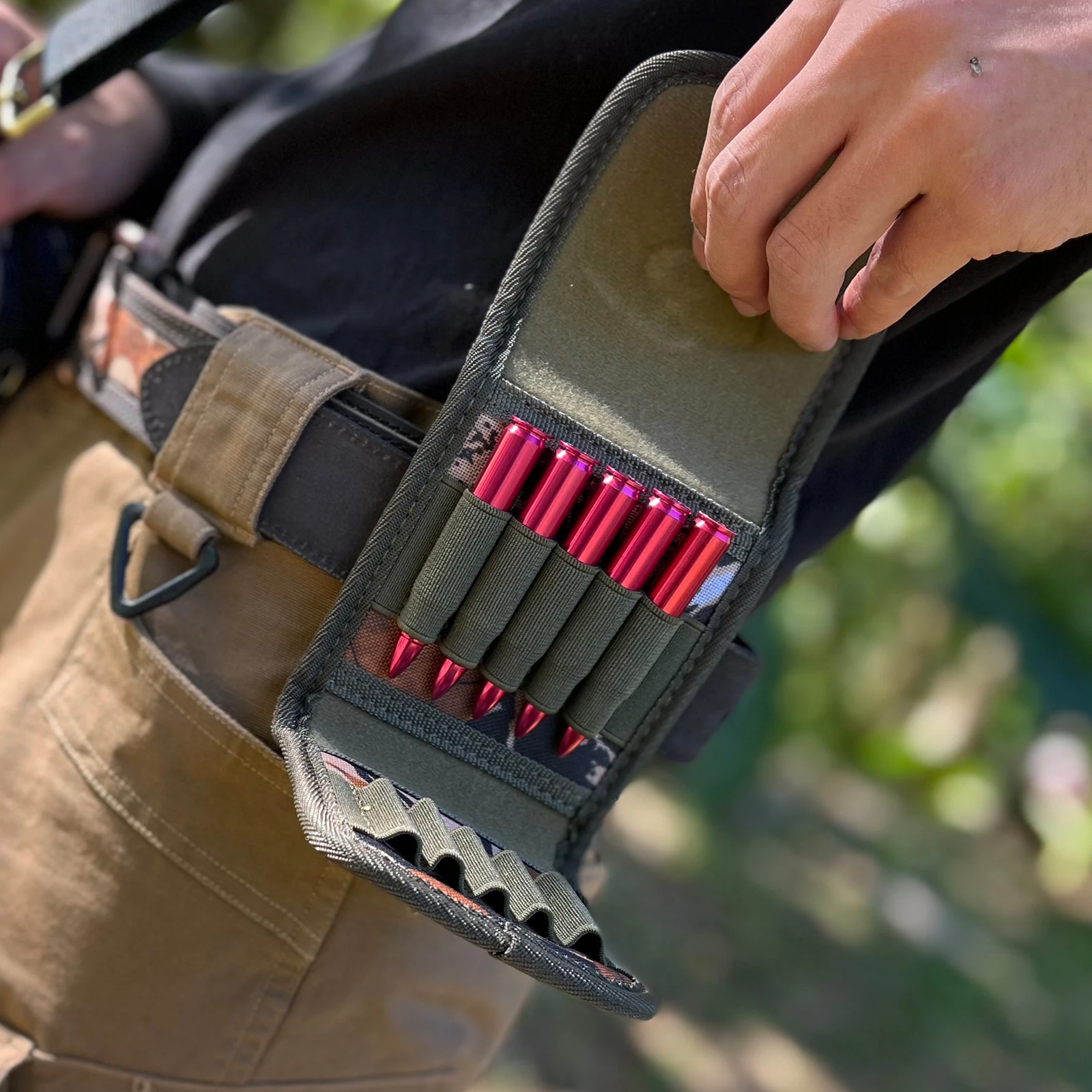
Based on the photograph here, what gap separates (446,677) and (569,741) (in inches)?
6.0

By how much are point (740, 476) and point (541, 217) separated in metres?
0.32

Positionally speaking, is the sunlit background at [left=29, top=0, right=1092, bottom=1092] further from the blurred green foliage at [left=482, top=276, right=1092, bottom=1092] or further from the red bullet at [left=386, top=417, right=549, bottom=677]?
the red bullet at [left=386, top=417, right=549, bottom=677]

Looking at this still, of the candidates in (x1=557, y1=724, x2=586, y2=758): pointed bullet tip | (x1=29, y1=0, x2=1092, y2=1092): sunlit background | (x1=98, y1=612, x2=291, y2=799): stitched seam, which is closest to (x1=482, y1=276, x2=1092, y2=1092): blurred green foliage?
(x1=29, y1=0, x2=1092, y2=1092): sunlit background

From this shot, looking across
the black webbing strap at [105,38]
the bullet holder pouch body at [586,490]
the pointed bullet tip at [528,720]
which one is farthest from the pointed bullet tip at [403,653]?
the black webbing strap at [105,38]

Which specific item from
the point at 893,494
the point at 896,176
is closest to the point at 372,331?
the point at 896,176

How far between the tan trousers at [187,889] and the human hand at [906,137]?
569 millimetres

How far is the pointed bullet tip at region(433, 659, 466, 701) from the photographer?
1.11 metres

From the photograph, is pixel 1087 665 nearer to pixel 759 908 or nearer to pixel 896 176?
pixel 759 908

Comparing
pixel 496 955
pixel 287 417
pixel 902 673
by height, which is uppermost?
pixel 287 417

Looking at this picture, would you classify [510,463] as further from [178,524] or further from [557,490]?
[178,524]

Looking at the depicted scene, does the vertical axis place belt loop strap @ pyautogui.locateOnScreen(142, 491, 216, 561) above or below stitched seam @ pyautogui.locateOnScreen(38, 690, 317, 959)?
above

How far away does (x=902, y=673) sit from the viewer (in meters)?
4.17

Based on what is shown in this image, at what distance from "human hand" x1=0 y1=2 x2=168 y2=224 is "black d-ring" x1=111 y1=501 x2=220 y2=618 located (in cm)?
56

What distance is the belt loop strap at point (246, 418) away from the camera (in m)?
1.09
